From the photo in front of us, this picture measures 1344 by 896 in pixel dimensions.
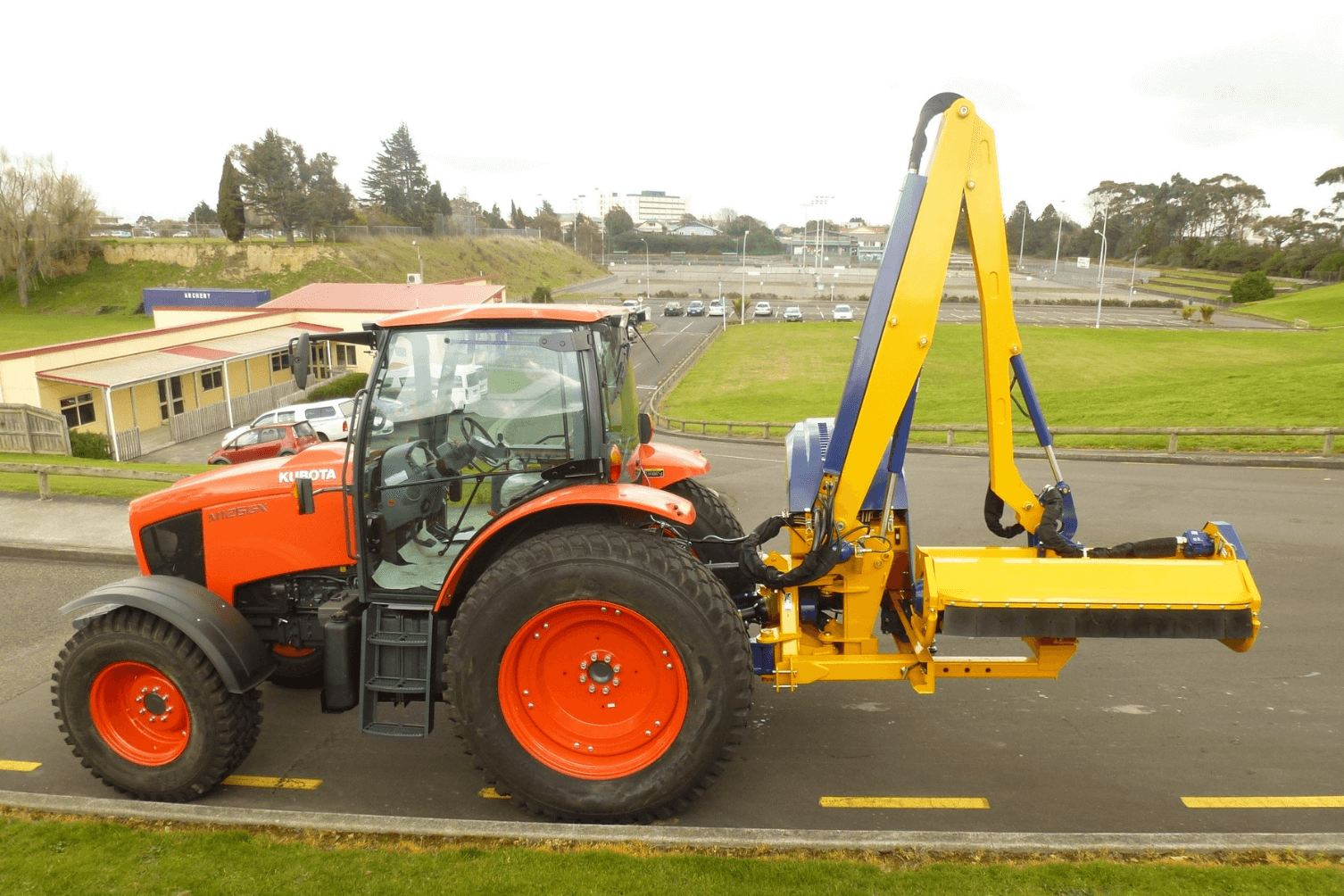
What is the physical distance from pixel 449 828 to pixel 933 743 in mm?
3163

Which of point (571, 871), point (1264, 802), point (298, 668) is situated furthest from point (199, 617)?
point (1264, 802)

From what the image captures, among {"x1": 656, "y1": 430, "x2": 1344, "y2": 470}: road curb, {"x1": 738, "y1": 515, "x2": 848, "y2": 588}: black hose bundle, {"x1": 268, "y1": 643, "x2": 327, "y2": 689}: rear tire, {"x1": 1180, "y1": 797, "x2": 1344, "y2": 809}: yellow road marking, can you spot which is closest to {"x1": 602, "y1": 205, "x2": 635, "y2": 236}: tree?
{"x1": 656, "y1": 430, "x2": 1344, "y2": 470}: road curb

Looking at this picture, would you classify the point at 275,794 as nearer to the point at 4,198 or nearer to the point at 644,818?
the point at 644,818

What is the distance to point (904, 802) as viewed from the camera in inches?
190

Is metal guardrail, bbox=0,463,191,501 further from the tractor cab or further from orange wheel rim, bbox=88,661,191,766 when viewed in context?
the tractor cab

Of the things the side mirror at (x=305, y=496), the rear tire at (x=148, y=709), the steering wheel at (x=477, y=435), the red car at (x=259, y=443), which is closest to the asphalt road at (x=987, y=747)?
the rear tire at (x=148, y=709)

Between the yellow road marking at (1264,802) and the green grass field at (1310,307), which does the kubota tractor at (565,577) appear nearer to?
the yellow road marking at (1264,802)

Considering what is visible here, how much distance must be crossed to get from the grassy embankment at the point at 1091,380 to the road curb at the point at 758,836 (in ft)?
7.95

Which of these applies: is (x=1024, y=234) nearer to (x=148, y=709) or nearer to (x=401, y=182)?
(x=401, y=182)

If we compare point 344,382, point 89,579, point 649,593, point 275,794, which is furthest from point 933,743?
point 344,382

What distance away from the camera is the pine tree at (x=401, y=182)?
302 feet

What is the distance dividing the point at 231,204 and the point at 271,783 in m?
77.1

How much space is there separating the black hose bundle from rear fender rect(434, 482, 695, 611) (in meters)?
0.83

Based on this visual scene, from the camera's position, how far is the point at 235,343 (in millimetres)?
33281
